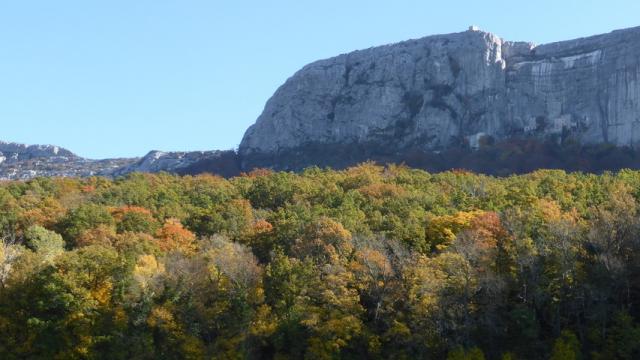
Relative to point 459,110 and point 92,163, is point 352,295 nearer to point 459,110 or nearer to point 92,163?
point 459,110

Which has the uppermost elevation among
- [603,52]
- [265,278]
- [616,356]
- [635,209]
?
[603,52]

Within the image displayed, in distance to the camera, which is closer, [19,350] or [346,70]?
[19,350]

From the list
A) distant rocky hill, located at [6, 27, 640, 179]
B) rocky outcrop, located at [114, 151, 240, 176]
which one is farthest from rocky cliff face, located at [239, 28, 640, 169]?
rocky outcrop, located at [114, 151, 240, 176]

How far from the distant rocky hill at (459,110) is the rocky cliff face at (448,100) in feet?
0.58

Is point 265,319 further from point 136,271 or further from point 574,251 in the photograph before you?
point 574,251

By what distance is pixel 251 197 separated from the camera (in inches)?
2913

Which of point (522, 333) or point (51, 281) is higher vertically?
point (51, 281)

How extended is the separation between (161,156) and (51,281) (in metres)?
109

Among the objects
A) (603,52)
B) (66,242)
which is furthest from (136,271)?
(603,52)

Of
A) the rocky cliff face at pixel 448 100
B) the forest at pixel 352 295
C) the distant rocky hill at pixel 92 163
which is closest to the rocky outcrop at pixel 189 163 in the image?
the distant rocky hill at pixel 92 163

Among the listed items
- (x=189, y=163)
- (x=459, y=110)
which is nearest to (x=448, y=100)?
(x=459, y=110)

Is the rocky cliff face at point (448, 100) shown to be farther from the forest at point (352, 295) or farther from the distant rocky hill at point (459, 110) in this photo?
the forest at point (352, 295)

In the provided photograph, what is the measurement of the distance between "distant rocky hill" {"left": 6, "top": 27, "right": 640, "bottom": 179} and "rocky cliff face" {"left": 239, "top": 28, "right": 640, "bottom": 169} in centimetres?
18

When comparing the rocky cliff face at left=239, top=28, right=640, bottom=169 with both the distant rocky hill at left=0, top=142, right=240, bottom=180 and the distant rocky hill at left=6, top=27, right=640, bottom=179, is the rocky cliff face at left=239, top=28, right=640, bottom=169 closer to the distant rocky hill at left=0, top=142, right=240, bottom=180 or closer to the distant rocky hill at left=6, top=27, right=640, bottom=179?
the distant rocky hill at left=6, top=27, right=640, bottom=179
